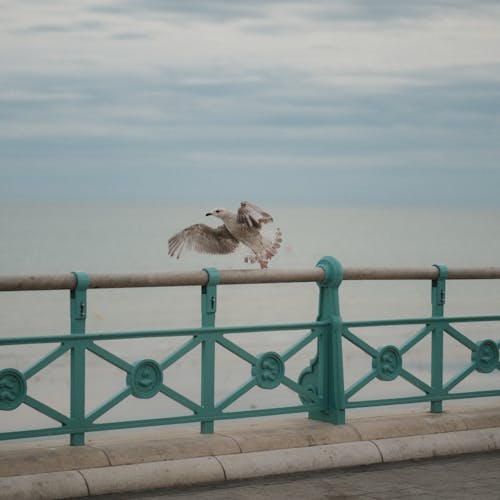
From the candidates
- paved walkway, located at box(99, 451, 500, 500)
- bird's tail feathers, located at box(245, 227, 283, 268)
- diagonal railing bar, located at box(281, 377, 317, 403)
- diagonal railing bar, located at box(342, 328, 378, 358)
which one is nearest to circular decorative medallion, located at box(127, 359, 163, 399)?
paved walkway, located at box(99, 451, 500, 500)

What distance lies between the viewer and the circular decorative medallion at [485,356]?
855 cm

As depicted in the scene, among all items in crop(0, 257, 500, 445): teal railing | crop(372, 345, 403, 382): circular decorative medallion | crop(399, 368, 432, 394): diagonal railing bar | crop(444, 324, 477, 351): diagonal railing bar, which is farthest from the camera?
crop(444, 324, 477, 351): diagonal railing bar

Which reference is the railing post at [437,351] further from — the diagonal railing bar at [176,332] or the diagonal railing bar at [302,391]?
the diagonal railing bar at [302,391]

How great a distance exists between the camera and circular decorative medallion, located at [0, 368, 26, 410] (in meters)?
6.71

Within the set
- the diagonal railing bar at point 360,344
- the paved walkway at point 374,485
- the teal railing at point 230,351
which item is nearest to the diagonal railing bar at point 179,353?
the teal railing at point 230,351

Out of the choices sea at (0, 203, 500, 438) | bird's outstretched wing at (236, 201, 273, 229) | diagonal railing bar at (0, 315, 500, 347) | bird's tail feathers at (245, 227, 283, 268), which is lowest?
sea at (0, 203, 500, 438)

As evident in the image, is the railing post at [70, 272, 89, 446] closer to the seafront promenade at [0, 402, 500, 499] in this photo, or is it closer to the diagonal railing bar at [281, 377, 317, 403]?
the seafront promenade at [0, 402, 500, 499]

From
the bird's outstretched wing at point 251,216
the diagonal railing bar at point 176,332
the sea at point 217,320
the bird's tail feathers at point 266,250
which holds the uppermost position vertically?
the bird's outstretched wing at point 251,216

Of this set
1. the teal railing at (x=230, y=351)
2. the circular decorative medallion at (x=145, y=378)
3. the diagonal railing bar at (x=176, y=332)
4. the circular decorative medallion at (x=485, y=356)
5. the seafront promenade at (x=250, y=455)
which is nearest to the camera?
the seafront promenade at (x=250, y=455)

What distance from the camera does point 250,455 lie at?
718 cm

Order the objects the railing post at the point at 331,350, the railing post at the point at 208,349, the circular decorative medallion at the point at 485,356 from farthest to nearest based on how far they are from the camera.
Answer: the circular decorative medallion at the point at 485,356 < the railing post at the point at 331,350 < the railing post at the point at 208,349

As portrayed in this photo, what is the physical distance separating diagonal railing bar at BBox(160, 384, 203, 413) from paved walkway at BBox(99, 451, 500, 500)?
63cm

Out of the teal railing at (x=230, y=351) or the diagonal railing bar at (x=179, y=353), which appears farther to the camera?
the diagonal railing bar at (x=179, y=353)

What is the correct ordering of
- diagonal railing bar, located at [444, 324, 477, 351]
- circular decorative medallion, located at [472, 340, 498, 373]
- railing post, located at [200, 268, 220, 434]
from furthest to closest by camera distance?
circular decorative medallion, located at [472, 340, 498, 373] → diagonal railing bar, located at [444, 324, 477, 351] → railing post, located at [200, 268, 220, 434]
